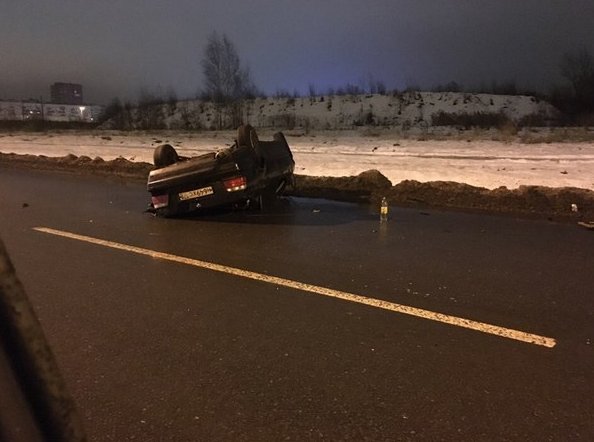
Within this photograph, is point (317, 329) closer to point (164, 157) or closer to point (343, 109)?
point (164, 157)

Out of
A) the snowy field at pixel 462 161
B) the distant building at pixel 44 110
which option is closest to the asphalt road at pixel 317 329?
the snowy field at pixel 462 161

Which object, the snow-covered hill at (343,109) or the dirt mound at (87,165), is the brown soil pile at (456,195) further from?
the snow-covered hill at (343,109)

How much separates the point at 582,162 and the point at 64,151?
20.9 metres

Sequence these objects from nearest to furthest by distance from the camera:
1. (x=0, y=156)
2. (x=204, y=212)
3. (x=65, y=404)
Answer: (x=65, y=404) → (x=204, y=212) → (x=0, y=156)

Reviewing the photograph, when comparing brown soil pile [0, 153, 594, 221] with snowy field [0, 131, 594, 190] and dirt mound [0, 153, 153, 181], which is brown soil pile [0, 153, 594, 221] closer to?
snowy field [0, 131, 594, 190]

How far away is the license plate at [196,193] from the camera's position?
8617 mm

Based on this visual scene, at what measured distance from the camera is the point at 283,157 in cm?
999

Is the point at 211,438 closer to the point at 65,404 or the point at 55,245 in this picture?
the point at 65,404

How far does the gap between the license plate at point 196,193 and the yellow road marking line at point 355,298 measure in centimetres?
168

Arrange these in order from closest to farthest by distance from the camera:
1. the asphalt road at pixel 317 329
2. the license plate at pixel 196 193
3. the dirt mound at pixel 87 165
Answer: the asphalt road at pixel 317 329
the license plate at pixel 196 193
the dirt mound at pixel 87 165

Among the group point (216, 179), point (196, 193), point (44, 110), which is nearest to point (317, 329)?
point (216, 179)

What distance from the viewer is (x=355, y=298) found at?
16.5ft

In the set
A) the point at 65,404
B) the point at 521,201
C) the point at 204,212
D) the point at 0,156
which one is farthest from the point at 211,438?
the point at 0,156

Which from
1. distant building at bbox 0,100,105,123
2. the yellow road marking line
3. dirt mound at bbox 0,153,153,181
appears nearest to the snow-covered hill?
dirt mound at bbox 0,153,153,181
